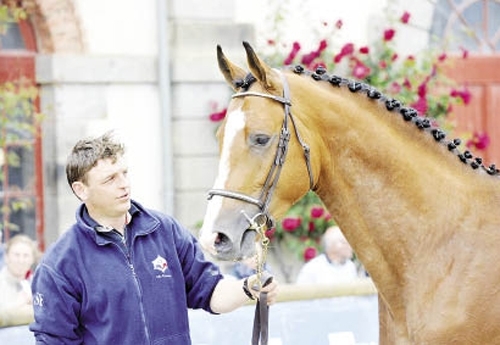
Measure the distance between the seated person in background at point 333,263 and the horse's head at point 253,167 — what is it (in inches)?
118

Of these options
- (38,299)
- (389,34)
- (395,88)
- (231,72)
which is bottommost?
(395,88)

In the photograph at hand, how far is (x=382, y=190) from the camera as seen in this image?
3.54m

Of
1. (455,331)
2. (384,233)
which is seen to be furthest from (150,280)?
(455,331)

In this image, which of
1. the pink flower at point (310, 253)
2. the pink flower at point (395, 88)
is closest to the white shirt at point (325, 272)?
the pink flower at point (310, 253)

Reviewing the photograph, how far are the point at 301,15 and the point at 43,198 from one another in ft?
8.08

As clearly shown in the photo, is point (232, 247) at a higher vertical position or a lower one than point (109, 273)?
higher

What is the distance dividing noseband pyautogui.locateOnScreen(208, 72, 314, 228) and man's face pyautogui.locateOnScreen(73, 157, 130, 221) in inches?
11.9

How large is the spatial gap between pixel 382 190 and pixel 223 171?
0.56m

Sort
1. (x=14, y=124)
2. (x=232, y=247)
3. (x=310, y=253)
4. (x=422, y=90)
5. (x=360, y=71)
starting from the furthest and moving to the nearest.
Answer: (x=422, y=90), (x=360, y=71), (x=310, y=253), (x=14, y=124), (x=232, y=247)

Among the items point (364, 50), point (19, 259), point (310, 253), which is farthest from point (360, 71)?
point (19, 259)

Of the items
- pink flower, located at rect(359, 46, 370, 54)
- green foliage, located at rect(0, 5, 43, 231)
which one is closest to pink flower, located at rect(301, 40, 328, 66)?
pink flower, located at rect(359, 46, 370, 54)

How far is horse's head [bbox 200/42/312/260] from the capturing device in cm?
339

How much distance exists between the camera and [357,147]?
3.55 metres

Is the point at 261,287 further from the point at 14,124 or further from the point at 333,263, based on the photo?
the point at 14,124
